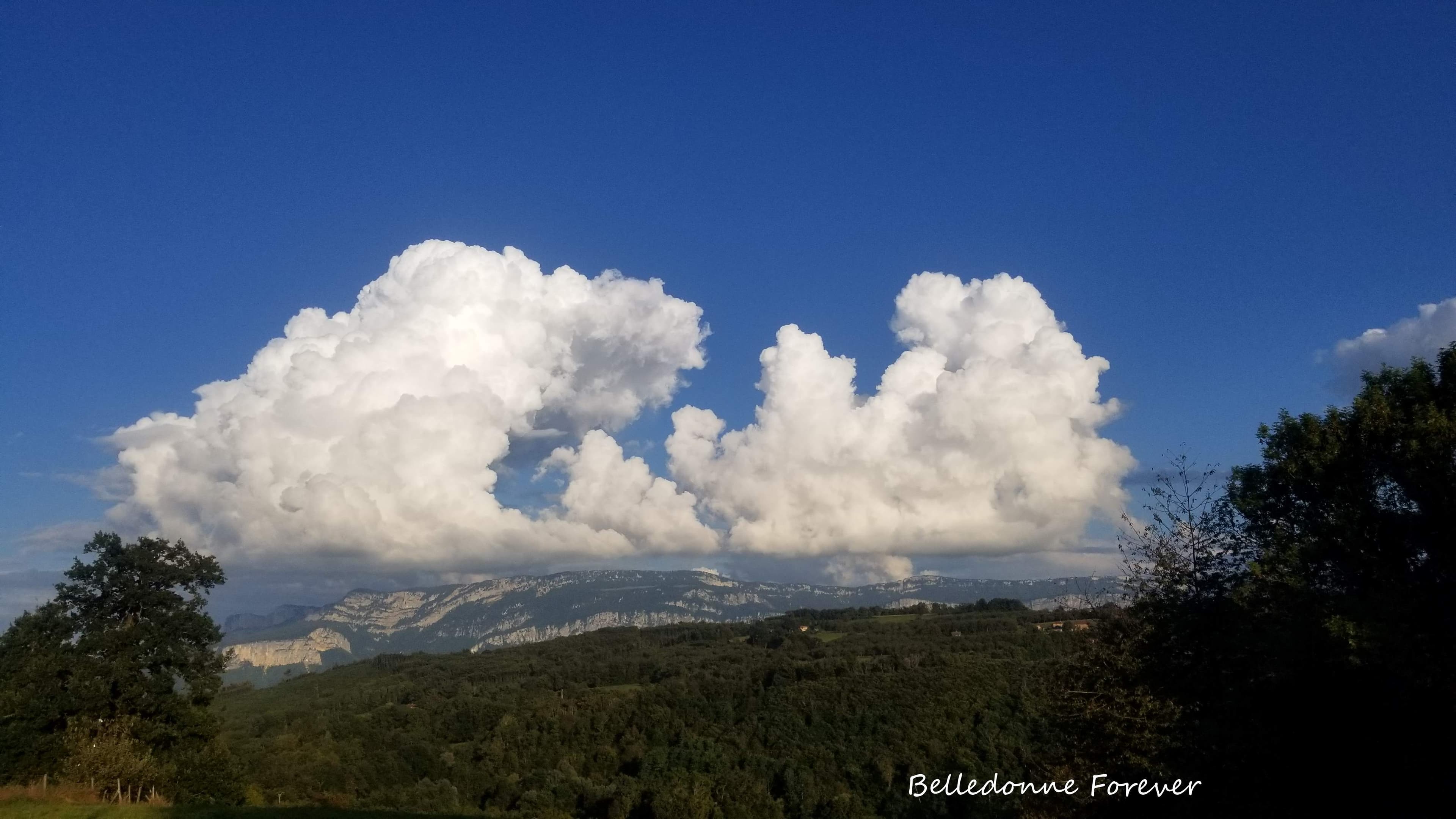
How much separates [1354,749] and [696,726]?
444 ft

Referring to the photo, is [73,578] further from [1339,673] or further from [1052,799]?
[1339,673]

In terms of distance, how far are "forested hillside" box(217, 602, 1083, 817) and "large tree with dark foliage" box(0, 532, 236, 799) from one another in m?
23.2

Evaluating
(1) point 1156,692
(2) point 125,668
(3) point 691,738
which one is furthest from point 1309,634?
(3) point 691,738

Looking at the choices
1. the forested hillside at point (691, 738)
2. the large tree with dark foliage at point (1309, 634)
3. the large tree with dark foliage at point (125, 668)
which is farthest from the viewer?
the forested hillside at point (691, 738)

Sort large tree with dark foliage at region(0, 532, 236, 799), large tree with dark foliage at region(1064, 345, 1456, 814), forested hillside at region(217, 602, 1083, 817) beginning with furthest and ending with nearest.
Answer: forested hillside at region(217, 602, 1083, 817), large tree with dark foliage at region(0, 532, 236, 799), large tree with dark foliage at region(1064, 345, 1456, 814)

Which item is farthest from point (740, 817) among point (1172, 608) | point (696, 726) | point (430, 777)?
point (1172, 608)

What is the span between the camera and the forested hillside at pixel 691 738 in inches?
4154

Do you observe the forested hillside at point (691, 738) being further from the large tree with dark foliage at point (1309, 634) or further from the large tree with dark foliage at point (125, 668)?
the large tree with dark foliage at point (1309, 634)

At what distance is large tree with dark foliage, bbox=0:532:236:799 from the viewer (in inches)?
1816

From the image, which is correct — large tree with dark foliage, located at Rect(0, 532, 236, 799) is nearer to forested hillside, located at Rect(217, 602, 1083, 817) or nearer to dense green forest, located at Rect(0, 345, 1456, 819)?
dense green forest, located at Rect(0, 345, 1456, 819)

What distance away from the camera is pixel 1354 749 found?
20.3 metres

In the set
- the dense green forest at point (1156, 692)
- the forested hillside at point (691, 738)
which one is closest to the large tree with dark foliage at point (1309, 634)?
the dense green forest at point (1156, 692)

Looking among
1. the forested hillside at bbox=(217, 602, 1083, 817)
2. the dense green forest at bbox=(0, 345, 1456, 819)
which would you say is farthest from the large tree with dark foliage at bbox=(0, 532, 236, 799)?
the forested hillside at bbox=(217, 602, 1083, 817)

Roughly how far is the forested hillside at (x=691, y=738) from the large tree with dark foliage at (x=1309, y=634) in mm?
44286
